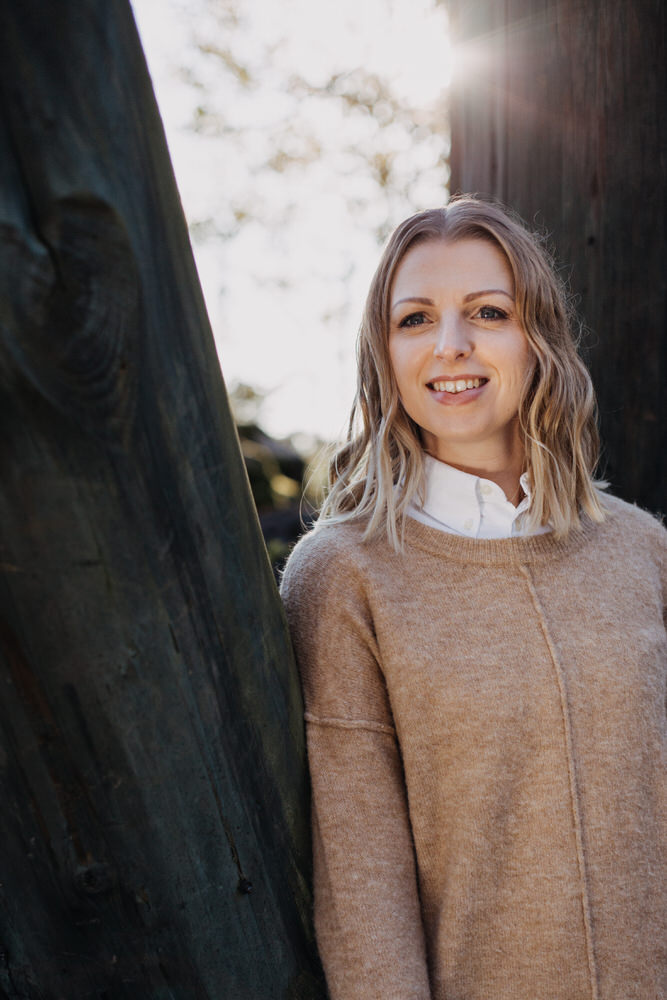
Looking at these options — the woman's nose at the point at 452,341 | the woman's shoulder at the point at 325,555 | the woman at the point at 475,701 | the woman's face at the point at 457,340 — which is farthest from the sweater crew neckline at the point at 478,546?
the woman's nose at the point at 452,341

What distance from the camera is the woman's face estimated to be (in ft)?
5.65

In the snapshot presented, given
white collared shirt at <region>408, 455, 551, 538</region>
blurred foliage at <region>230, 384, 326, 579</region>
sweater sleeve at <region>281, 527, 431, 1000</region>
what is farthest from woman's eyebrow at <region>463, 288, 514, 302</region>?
blurred foliage at <region>230, 384, 326, 579</region>

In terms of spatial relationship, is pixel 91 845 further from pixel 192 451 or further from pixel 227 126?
pixel 227 126

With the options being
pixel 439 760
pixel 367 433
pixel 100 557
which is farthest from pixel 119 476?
pixel 367 433

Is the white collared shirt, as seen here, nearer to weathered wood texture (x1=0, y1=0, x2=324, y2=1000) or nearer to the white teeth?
the white teeth

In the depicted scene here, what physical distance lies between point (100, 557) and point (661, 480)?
194 centimetres

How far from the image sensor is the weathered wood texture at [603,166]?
2.31 metres

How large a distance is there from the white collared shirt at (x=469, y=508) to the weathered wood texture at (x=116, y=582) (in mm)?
621

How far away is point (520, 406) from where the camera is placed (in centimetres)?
186

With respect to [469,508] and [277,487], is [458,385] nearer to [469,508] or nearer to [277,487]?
[469,508]

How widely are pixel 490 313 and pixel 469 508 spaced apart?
0.44 metres

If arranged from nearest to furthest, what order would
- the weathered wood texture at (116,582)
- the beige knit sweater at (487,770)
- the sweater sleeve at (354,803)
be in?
the weathered wood texture at (116,582) → the sweater sleeve at (354,803) → the beige knit sweater at (487,770)

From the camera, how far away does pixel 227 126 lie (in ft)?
37.6

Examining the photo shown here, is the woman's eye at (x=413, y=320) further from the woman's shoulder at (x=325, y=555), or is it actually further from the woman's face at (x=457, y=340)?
the woman's shoulder at (x=325, y=555)
